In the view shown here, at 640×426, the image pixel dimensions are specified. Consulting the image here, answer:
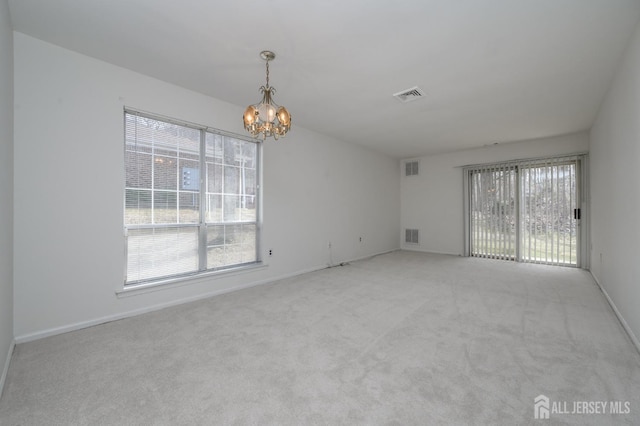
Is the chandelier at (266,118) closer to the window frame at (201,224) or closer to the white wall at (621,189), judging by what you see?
the window frame at (201,224)

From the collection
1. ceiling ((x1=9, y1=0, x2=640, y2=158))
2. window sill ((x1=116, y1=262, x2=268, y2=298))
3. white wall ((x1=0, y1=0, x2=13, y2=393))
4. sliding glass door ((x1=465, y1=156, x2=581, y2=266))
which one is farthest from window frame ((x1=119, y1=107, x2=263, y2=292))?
sliding glass door ((x1=465, y1=156, x2=581, y2=266))

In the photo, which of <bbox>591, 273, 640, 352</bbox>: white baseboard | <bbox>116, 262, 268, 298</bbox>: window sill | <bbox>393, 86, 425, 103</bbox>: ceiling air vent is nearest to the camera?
<bbox>591, 273, 640, 352</bbox>: white baseboard

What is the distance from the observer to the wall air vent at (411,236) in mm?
7566

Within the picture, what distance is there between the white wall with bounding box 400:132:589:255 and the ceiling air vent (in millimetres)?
3827

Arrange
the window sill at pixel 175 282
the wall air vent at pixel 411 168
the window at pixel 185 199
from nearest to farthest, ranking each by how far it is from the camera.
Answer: the window sill at pixel 175 282 < the window at pixel 185 199 < the wall air vent at pixel 411 168

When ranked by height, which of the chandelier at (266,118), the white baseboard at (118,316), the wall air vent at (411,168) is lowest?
the white baseboard at (118,316)

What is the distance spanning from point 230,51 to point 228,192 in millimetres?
1929

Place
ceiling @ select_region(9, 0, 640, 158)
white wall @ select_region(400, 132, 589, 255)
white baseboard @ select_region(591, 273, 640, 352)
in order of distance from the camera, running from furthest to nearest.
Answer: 1. white wall @ select_region(400, 132, 589, 255)
2. white baseboard @ select_region(591, 273, 640, 352)
3. ceiling @ select_region(9, 0, 640, 158)

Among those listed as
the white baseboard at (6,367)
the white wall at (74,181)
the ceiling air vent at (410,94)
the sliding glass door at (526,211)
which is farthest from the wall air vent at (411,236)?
the white baseboard at (6,367)

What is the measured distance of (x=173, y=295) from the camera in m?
3.29

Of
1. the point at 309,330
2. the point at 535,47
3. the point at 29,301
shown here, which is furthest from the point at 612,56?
the point at 29,301

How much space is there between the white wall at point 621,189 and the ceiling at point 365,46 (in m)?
0.32

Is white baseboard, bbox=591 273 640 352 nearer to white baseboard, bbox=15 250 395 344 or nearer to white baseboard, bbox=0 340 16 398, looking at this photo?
white baseboard, bbox=15 250 395 344

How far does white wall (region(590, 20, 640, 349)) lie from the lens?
2.31 metres
